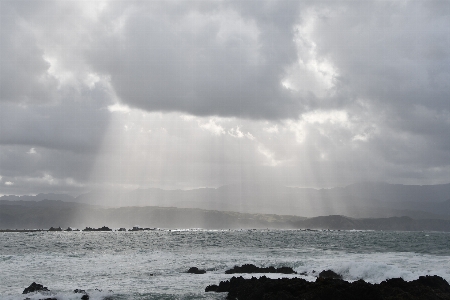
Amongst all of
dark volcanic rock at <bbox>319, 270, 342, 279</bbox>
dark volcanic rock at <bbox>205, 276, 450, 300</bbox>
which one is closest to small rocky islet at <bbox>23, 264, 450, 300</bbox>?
dark volcanic rock at <bbox>205, 276, 450, 300</bbox>

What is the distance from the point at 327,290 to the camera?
69.3 feet

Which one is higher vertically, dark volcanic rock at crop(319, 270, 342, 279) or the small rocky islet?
the small rocky islet

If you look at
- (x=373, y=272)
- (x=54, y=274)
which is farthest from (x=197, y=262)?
(x=373, y=272)

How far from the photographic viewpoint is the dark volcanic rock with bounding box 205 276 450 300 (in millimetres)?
20922

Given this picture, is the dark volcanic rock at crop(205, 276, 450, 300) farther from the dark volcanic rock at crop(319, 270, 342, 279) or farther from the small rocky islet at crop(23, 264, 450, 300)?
the dark volcanic rock at crop(319, 270, 342, 279)

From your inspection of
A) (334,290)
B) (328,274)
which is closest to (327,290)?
(334,290)

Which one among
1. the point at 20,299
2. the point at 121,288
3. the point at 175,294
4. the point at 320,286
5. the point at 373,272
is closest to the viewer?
the point at 320,286

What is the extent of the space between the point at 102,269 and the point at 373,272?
29.4 meters

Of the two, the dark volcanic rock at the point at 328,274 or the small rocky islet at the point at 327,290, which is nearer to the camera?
the small rocky islet at the point at 327,290

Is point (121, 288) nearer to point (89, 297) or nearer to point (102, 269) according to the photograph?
point (89, 297)

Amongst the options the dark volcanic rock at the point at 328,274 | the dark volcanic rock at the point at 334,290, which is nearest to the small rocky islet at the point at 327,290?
the dark volcanic rock at the point at 334,290

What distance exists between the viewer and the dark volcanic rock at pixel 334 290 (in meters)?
20.9

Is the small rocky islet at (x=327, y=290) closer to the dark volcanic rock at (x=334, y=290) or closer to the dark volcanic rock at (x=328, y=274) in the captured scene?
the dark volcanic rock at (x=334, y=290)

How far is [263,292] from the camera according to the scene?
23.5m
